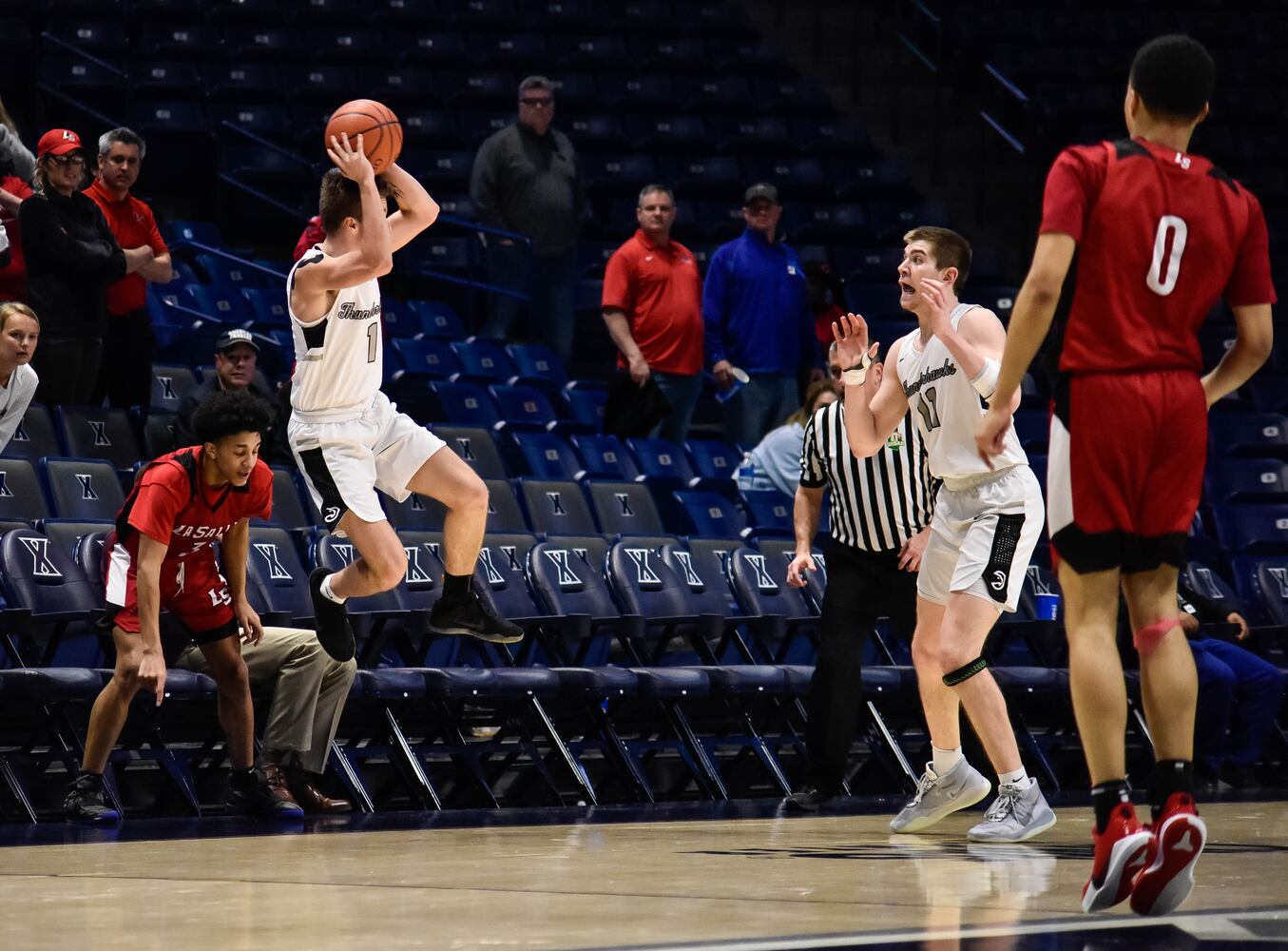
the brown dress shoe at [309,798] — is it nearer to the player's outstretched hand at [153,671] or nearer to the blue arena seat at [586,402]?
the player's outstretched hand at [153,671]

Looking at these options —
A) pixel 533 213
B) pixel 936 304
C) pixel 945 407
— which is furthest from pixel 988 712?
pixel 533 213

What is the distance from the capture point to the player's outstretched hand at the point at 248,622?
6809 mm

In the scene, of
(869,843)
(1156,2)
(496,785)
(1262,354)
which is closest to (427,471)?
(869,843)

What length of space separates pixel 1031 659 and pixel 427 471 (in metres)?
4.59

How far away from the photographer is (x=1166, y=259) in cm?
405

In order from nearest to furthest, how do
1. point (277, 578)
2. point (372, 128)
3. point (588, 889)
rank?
point (588, 889) → point (372, 128) → point (277, 578)

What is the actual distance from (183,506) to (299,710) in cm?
84

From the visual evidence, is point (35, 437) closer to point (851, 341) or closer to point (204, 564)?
point (204, 564)

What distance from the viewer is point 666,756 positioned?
27.9 ft

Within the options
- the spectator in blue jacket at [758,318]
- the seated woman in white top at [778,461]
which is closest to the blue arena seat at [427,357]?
the spectator in blue jacket at [758,318]

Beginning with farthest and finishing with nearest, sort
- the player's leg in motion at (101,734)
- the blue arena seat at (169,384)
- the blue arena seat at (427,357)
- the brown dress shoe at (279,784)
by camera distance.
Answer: the blue arena seat at (427,357)
the blue arena seat at (169,384)
the brown dress shoe at (279,784)
the player's leg in motion at (101,734)

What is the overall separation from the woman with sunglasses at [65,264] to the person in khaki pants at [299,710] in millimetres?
2273

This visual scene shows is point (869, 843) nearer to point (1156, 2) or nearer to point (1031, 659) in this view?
point (1031, 659)

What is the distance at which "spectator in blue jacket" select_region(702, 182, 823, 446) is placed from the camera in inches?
427
